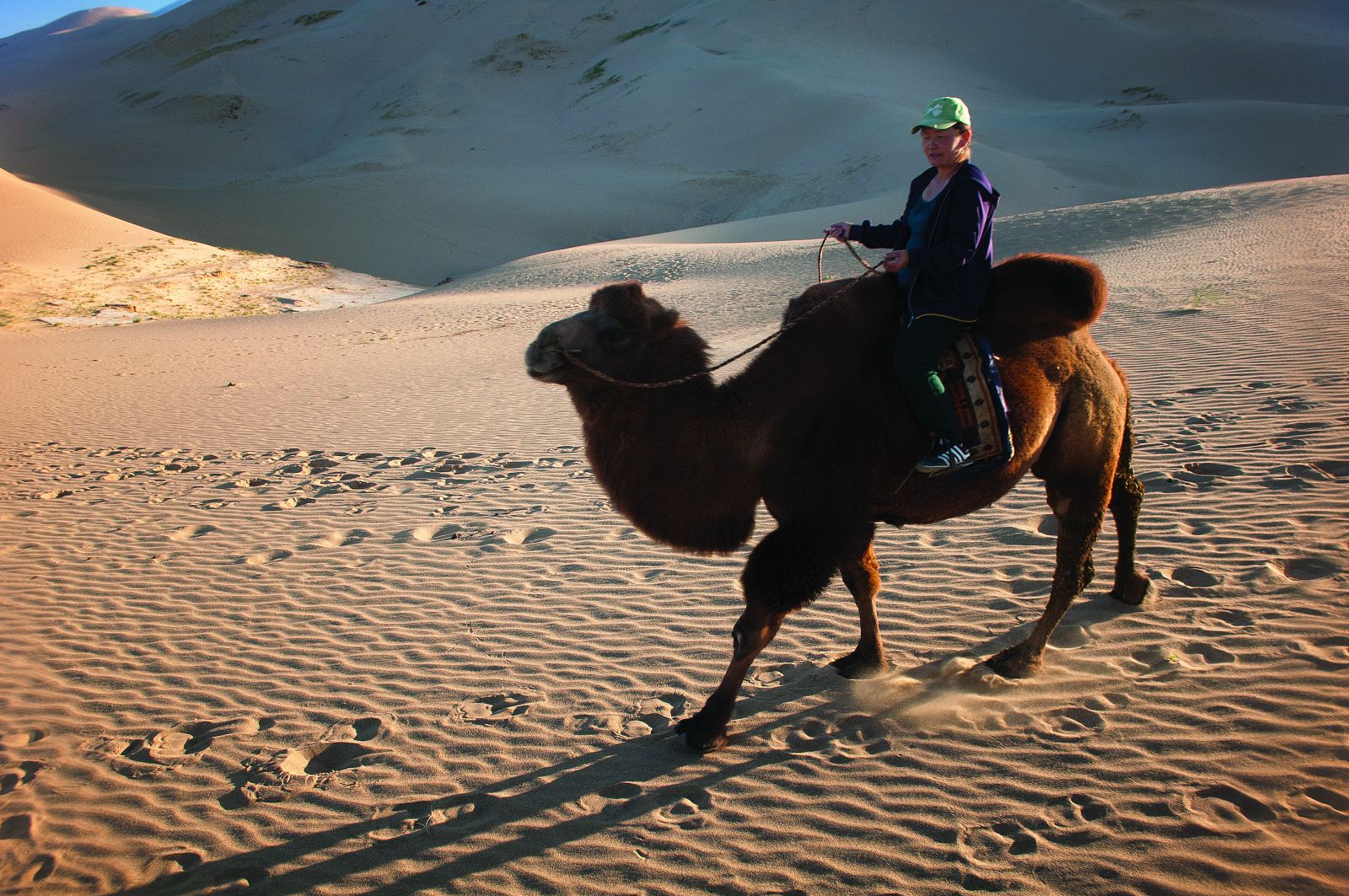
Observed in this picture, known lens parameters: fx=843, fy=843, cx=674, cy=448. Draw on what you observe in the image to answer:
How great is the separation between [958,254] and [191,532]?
24.2 feet

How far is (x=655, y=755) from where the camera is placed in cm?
416

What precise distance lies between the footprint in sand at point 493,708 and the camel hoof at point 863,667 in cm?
176

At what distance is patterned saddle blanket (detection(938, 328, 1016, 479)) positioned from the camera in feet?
12.4

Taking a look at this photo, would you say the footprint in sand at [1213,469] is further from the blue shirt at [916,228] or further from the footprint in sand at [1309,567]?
the blue shirt at [916,228]

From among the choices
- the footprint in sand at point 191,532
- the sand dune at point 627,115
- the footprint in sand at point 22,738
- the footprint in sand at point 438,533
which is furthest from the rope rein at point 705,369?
the sand dune at point 627,115

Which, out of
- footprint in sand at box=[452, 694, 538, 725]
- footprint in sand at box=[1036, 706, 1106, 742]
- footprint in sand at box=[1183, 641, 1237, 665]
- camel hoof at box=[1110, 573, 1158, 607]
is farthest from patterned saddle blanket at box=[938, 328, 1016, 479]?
footprint in sand at box=[452, 694, 538, 725]

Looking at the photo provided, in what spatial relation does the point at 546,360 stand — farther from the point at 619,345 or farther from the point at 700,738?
the point at 700,738

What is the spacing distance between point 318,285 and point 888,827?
31139mm

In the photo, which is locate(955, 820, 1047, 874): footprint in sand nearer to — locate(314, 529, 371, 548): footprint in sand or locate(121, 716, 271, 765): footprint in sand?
locate(121, 716, 271, 765): footprint in sand

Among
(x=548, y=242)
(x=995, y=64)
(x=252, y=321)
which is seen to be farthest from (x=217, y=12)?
(x=252, y=321)

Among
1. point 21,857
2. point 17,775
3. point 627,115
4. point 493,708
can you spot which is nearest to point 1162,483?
point 493,708

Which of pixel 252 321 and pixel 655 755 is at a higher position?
pixel 252 321

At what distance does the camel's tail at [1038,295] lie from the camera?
13.0 feet

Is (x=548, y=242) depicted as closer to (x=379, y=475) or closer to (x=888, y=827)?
(x=379, y=475)
